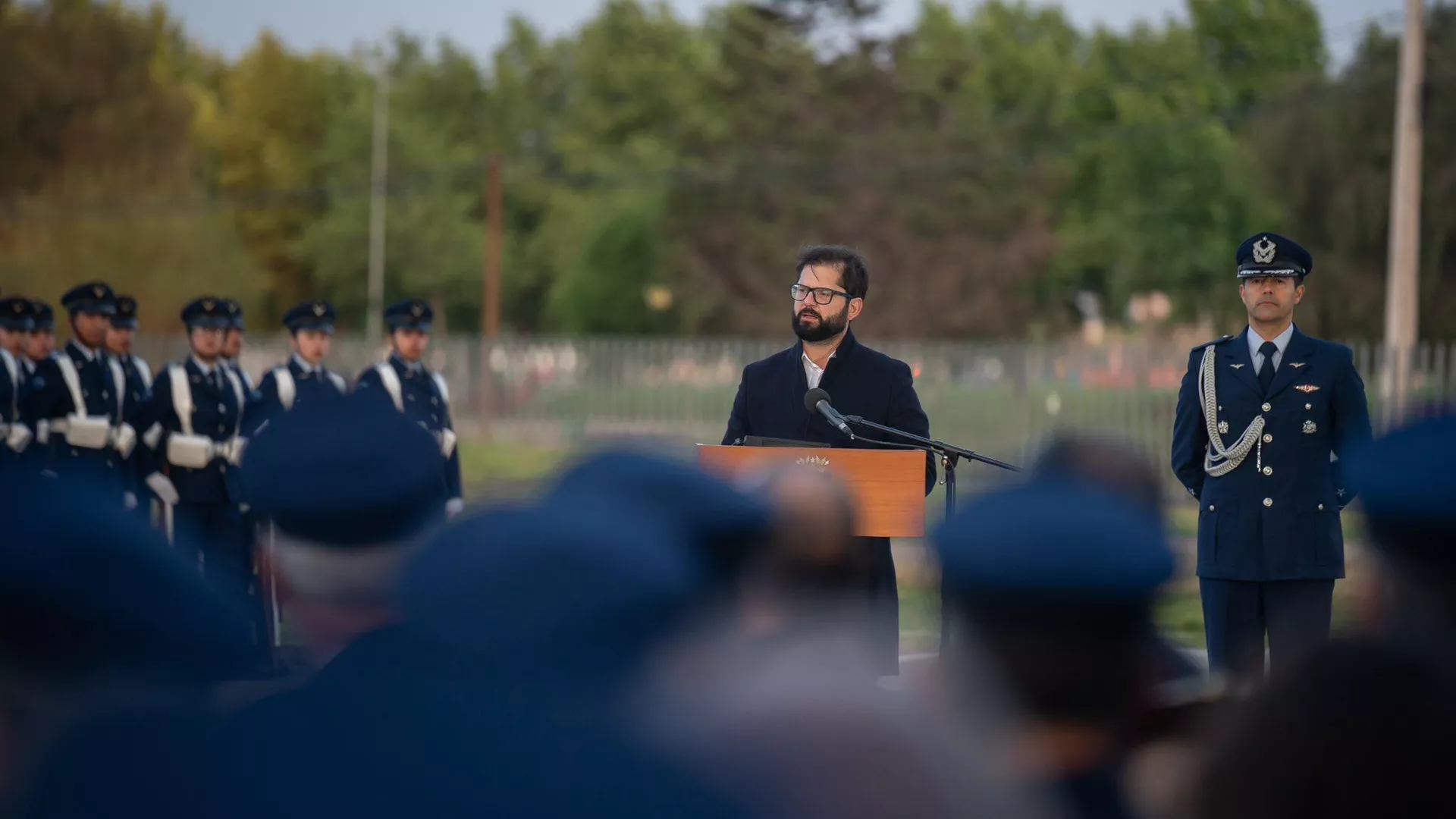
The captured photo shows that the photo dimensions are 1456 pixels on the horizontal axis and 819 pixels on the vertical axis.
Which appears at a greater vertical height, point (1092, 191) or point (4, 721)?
point (1092, 191)

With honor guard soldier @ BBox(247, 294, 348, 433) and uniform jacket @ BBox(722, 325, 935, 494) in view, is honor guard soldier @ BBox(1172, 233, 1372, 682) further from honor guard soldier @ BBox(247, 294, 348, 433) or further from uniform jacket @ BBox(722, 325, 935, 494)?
honor guard soldier @ BBox(247, 294, 348, 433)

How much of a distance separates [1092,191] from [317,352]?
49.9m

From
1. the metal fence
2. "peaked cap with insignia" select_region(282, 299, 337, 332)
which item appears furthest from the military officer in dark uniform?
the metal fence

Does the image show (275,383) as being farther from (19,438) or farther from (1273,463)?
(1273,463)

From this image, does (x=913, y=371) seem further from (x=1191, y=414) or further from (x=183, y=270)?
(x=183, y=270)

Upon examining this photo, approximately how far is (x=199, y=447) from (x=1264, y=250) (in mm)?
6387

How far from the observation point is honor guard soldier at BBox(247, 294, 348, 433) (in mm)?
10516

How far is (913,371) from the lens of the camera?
611 cm

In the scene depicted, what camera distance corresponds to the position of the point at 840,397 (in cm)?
602

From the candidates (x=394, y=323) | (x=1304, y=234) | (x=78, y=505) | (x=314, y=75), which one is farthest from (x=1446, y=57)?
(x=314, y=75)

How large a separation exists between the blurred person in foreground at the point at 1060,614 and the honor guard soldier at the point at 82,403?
893 cm

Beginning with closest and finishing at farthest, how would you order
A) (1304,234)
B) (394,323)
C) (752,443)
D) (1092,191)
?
(752,443)
(394,323)
(1304,234)
(1092,191)

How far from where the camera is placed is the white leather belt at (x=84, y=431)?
35.0 feet

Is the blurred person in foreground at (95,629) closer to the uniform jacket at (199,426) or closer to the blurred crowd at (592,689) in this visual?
the blurred crowd at (592,689)
